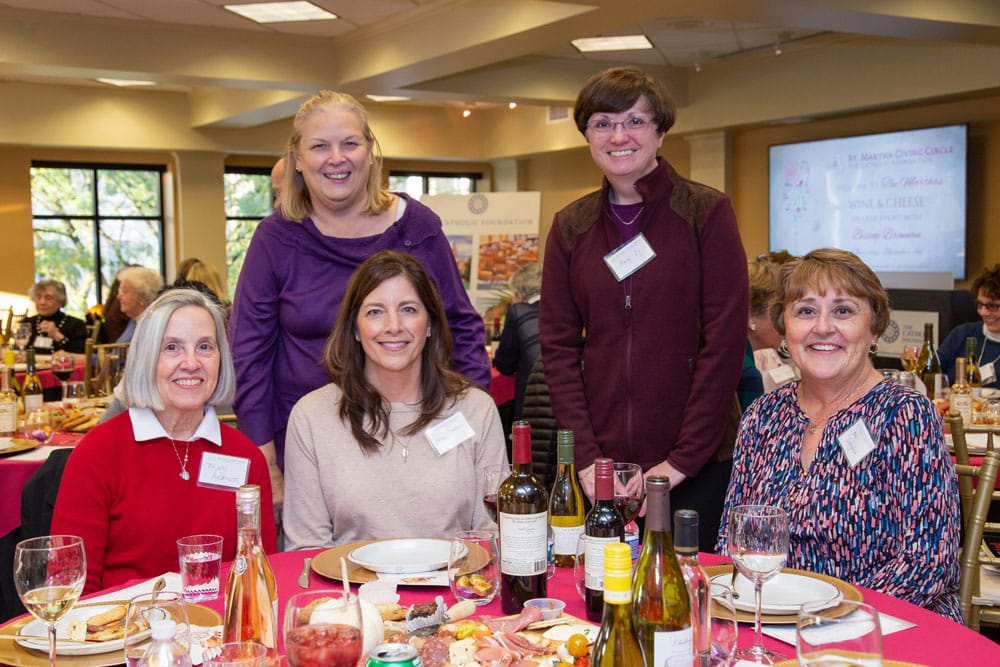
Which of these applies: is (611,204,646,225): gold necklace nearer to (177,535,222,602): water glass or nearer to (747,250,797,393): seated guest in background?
(747,250,797,393): seated guest in background

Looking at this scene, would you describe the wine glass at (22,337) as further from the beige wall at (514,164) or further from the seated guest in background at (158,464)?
the seated guest in background at (158,464)

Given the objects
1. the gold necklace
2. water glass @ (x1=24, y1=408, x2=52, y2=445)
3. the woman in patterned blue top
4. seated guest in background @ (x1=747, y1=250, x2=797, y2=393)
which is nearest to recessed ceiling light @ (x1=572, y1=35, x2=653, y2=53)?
seated guest in background @ (x1=747, y1=250, x2=797, y2=393)

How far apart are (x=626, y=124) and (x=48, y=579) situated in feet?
6.11

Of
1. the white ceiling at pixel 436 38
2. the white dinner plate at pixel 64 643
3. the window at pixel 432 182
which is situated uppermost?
the white ceiling at pixel 436 38

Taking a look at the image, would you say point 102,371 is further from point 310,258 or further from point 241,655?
point 241,655

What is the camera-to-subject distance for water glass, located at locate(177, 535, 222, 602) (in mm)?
1637

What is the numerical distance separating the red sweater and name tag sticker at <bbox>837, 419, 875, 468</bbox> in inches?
51.3

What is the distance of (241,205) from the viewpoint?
13.4m

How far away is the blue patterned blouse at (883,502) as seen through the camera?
200cm

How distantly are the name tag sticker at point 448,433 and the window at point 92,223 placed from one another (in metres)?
11.3

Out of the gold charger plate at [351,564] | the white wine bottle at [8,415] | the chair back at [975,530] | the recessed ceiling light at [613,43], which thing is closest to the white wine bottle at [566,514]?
the gold charger plate at [351,564]

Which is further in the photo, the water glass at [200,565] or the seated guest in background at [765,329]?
the seated guest in background at [765,329]

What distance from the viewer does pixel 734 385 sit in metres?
2.75

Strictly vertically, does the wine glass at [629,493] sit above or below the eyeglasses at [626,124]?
below
